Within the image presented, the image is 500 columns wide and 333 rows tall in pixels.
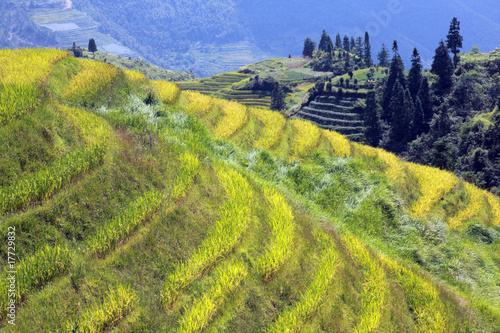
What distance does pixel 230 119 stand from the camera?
1656cm

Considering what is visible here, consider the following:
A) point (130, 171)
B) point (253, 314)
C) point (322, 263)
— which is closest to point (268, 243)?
point (322, 263)

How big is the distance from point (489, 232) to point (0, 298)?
1848cm

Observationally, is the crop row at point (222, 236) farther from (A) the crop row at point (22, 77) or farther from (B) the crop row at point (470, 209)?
(B) the crop row at point (470, 209)

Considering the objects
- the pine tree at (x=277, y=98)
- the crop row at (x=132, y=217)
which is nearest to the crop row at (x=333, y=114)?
the pine tree at (x=277, y=98)

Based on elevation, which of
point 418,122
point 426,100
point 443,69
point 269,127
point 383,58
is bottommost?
point 418,122

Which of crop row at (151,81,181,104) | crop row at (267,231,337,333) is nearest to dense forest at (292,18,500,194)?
crop row at (151,81,181,104)

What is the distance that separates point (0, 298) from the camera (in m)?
5.46

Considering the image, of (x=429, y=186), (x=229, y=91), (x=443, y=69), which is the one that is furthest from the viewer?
(x=229, y=91)

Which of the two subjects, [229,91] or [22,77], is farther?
[229,91]

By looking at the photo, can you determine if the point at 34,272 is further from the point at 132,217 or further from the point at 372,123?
the point at 372,123

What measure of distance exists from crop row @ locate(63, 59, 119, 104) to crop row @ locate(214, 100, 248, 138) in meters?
5.29

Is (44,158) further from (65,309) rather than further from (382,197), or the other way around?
(382,197)

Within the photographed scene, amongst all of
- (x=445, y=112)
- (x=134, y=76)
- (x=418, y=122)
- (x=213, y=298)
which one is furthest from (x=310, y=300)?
(x=418, y=122)

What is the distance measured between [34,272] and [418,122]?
81.6 metres
